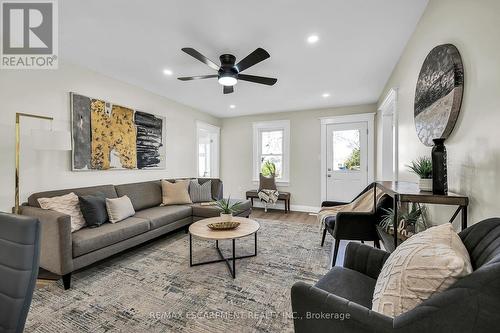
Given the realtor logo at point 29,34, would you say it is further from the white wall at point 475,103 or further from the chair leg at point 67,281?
the white wall at point 475,103

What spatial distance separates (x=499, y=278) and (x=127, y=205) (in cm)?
336

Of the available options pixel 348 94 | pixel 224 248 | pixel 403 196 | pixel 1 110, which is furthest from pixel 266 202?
pixel 1 110

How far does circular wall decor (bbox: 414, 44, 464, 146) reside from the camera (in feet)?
4.69

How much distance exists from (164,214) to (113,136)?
4.79 ft

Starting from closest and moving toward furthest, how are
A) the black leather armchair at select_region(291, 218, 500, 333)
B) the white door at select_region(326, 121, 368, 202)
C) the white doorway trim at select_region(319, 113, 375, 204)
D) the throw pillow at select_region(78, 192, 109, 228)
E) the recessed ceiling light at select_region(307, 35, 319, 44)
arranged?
the black leather armchair at select_region(291, 218, 500, 333) → the recessed ceiling light at select_region(307, 35, 319, 44) → the throw pillow at select_region(78, 192, 109, 228) → the white doorway trim at select_region(319, 113, 375, 204) → the white door at select_region(326, 121, 368, 202)

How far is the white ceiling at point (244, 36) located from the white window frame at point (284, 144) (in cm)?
186

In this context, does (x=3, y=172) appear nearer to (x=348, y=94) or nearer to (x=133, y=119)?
(x=133, y=119)

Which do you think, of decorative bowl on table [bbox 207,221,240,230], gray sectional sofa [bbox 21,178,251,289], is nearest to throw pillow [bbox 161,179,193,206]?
gray sectional sofa [bbox 21,178,251,289]

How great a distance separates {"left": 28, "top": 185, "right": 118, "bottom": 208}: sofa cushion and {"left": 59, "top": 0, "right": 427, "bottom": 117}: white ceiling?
1.66 meters

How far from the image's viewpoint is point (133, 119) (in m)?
3.73

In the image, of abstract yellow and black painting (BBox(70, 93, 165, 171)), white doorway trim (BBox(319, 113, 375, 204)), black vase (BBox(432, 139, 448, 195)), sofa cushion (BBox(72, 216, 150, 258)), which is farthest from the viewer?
white doorway trim (BBox(319, 113, 375, 204))

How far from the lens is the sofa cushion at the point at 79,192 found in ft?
7.93

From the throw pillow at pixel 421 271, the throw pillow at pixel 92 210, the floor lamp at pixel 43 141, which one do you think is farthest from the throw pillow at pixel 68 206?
the throw pillow at pixel 421 271

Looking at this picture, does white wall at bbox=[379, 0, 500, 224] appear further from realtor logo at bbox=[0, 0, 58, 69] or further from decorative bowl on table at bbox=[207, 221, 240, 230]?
realtor logo at bbox=[0, 0, 58, 69]
